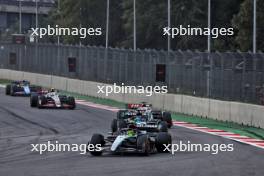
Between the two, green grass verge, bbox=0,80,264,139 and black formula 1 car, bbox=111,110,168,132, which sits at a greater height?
black formula 1 car, bbox=111,110,168,132

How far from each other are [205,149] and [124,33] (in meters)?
64.1

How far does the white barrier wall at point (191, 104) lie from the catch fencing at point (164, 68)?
0.52 m

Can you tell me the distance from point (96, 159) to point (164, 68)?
2133cm

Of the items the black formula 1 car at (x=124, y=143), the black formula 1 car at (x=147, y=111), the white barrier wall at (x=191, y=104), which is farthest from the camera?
the white barrier wall at (x=191, y=104)

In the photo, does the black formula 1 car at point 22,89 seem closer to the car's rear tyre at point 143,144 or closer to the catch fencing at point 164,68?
the catch fencing at point 164,68

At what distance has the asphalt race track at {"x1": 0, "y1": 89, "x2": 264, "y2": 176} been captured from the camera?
1723 cm

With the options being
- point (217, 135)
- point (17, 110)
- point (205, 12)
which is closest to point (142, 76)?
point (17, 110)

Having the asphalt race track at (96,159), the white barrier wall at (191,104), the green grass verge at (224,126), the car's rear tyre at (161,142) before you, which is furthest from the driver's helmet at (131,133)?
the white barrier wall at (191,104)

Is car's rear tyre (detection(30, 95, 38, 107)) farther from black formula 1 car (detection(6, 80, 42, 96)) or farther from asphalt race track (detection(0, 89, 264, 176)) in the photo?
black formula 1 car (detection(6, 80, 42, 96))

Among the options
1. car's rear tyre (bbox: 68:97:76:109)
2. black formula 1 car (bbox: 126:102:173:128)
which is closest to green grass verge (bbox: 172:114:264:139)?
black formula 1 car (bbox: 126:102:173:128)

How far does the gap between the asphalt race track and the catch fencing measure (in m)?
3.88

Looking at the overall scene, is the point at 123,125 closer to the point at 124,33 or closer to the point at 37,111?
the point at 37,111

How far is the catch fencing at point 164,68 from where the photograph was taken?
106 feet

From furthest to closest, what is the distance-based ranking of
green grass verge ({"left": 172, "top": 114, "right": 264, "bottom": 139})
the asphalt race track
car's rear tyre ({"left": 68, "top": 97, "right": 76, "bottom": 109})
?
car's rear tyre ({"left": 68, "top": 97, "right": 76, "bottom": 109}) < green grass verge ({"left": 172, "top": 114, "right": 264, "bottom": 139}) < the asphalt race track
